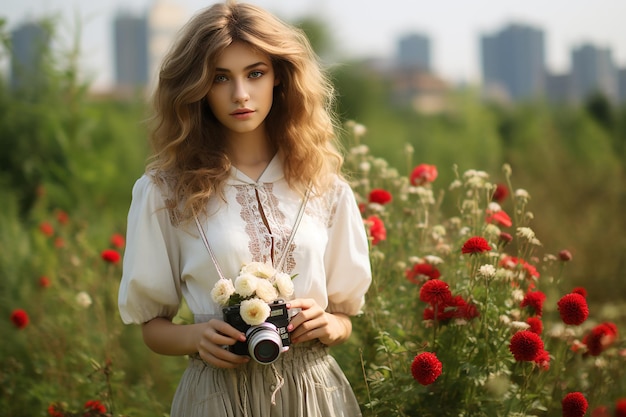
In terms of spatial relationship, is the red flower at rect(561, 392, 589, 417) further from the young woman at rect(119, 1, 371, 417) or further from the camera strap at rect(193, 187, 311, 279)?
the camera strap at rect(193, 187, 311, 279)

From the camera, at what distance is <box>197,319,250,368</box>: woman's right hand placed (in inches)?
69.2

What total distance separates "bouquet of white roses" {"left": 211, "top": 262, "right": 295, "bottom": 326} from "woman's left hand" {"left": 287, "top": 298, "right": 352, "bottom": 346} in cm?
7

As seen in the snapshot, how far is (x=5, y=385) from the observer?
3.29 m

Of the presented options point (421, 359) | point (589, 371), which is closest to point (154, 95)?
point (421, 359)

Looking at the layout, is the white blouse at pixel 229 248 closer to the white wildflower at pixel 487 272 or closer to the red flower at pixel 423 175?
the white wildflower at pixel 487 272

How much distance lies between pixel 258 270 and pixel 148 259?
0.34 metres

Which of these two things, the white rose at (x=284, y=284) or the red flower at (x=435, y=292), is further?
the red flower at (x=435, y=292)

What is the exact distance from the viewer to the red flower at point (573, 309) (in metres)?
2.11

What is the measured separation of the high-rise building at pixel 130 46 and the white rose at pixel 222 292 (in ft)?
37.9

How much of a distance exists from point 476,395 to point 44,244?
361 cm

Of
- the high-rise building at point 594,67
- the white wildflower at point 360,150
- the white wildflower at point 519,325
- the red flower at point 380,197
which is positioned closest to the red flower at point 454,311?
the white wildflower at point 519,325

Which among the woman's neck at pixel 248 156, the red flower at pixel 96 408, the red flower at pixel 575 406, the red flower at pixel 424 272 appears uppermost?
the woman's neck at pixel 248 156

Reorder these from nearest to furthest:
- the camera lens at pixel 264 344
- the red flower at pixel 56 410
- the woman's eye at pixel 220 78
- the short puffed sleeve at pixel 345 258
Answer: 1. the camera lens at pixel 264 344
2. the woman's eye at pixel 220 78
3. the short puffed sleeve at pixel 345 258
4. the red flower at pixel 56 410

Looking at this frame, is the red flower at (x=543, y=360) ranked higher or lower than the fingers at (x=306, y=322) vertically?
lower
